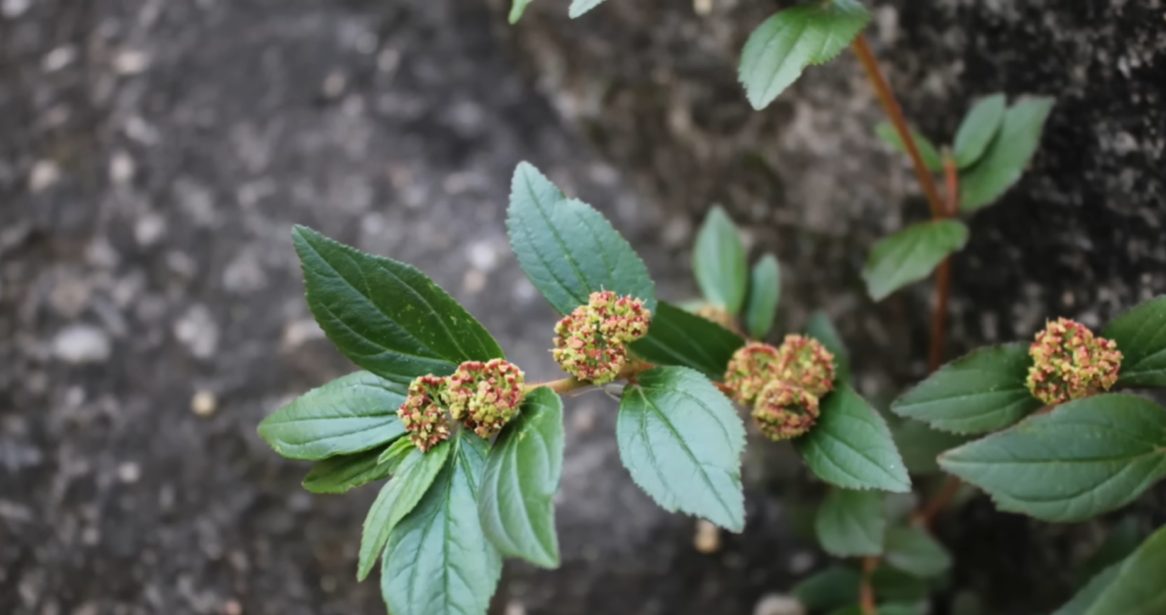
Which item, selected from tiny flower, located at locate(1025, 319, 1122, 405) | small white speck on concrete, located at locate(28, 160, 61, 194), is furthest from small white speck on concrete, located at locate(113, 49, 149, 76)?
tiny flower, located at locate(1025, 319, 1122, 405)

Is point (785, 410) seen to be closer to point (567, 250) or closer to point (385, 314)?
point (567, 250)

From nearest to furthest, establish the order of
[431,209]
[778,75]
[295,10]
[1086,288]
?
[778,75] → [1086,288] → [431,209] → [295,10]

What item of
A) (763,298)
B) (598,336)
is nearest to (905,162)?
(763,298)

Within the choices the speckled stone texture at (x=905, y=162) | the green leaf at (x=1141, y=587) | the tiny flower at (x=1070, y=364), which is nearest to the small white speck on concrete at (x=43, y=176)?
the speckled stone texture at (x=905, y=162)

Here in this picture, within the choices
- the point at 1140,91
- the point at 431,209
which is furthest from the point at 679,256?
the point at 1140,91

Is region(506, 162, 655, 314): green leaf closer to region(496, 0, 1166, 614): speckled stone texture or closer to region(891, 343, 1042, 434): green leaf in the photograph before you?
region(891, 343, 1042, 434): green leaf

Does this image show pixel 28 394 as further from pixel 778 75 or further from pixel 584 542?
pixel 778 75

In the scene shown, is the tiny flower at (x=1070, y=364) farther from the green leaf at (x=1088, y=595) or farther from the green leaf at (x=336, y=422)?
the green leaf at (x=336, y=422)
